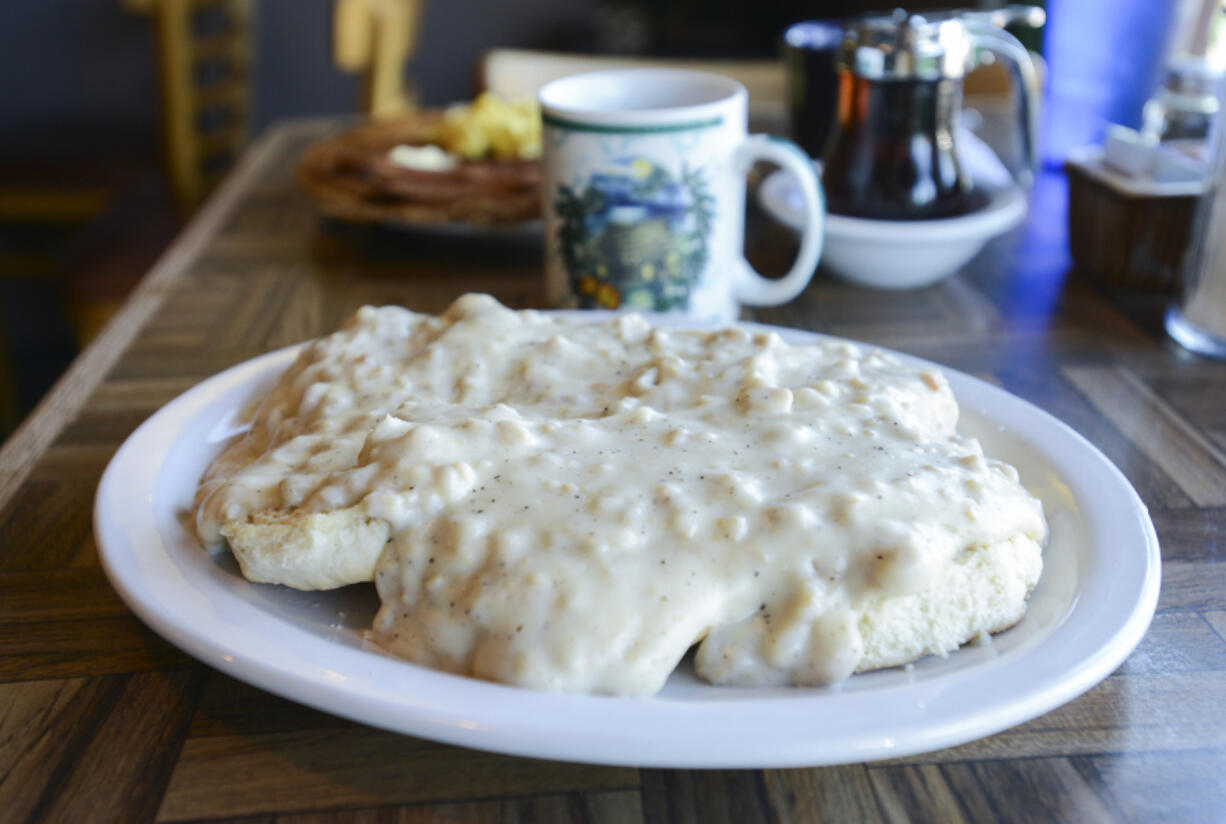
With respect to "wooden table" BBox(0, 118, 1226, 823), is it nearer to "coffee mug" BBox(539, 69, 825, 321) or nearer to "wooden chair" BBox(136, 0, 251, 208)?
Result: "coffee mug" BBox(539, 69, 825, 321)

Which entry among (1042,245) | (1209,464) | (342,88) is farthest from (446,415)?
(342,88)

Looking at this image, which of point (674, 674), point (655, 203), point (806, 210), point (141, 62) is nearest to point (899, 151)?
point (806, 210)

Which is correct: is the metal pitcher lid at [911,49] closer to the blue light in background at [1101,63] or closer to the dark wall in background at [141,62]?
the blue light in background at [1101,63]

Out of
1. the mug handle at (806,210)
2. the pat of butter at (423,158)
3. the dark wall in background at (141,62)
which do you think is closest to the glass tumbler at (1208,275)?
the mug handle at (806,210)

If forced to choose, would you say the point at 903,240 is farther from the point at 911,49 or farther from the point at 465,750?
the point at 465,750

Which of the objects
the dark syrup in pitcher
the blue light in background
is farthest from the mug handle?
the blue light in background

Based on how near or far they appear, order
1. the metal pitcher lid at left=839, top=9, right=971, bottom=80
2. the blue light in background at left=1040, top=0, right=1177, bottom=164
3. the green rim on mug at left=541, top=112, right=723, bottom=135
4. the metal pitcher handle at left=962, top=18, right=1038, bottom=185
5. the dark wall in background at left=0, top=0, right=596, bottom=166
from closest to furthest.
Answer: the green rim on mug at left=541, top=112, right=723, bottom=135
the metal pitcher lid at left=839, top=9, right=971, bottom=80
the metal pitcher handle at left=962, top=18, right=1038, bottom=185
the blue light in background at left=1040, top=0, right=1177, bottom=164
the dark wall in background at left=0, top=0, right=596, bottom=166
